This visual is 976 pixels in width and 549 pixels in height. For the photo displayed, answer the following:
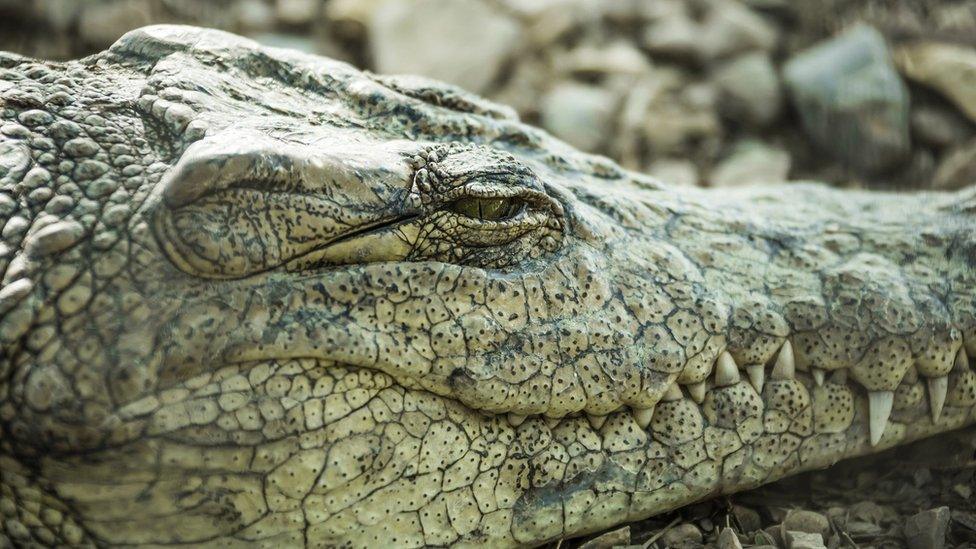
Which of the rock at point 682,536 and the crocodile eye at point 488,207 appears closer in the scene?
the crocodile eye at point 488,207

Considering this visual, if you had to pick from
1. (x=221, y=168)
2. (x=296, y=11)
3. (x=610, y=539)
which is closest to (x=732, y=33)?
(x=296, y=11)

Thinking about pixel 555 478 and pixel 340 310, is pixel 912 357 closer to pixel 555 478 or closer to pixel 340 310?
pixel 555 478

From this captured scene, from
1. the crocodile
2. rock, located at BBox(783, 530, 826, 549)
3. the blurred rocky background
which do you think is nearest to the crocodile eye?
the crocodile

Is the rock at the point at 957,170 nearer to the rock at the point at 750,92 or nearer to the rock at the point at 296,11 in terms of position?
the rock at the point at 750,92

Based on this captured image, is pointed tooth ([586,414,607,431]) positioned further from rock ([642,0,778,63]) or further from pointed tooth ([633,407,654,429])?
rock ([642,0,778,63])

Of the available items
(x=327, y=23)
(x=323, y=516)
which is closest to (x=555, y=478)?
(x=323, y=516)

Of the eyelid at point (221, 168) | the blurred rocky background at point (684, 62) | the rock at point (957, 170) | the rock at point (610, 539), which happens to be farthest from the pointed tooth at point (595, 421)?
the rock at point (957, 170)

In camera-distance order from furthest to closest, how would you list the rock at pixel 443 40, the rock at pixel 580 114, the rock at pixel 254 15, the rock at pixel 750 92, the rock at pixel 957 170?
the rock at pixel 254 15
the rock at pixel 443 40
the rock at pixel 750 92
the rock at pixel 580 114
the rock at pixel 957 170

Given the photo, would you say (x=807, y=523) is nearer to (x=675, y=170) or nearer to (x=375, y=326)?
(x=375, y=326)
